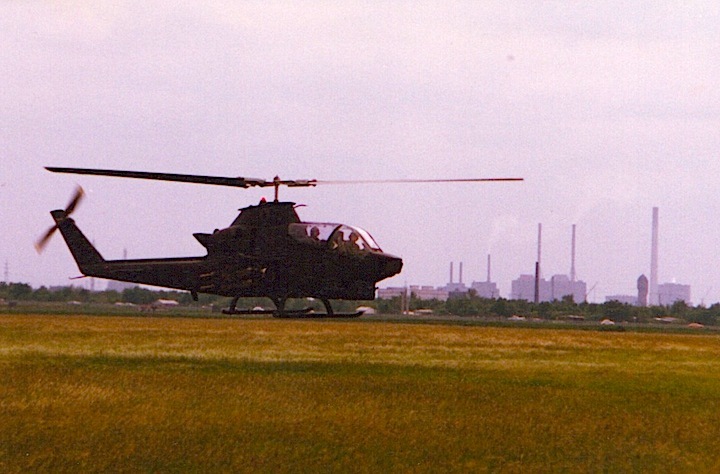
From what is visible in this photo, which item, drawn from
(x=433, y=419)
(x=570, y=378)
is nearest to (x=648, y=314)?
(x=570, y=378)

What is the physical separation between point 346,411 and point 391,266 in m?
9.06

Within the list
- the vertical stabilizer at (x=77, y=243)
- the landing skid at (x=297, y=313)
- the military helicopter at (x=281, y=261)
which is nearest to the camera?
the landing skid at (x=297, y=313)

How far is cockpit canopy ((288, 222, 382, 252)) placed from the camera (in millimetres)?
23844

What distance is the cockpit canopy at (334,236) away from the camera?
939 inches

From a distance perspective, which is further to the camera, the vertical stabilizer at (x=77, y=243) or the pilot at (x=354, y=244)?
the vertical stabilizer at (x=77, y=243)

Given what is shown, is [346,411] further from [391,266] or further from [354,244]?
[354,244]

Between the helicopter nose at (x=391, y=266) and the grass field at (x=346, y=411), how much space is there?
3.84m

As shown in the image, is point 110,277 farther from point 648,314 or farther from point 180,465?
point 648,314

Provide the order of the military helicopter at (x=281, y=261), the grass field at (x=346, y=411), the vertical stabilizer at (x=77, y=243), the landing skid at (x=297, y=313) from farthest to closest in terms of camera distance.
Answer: the vertical stabilizer at (x=77, y=243), the military helicopter at (x=281, y=261), the grass field at (x=346, y=411), the landing skid at (x=297, y=313)

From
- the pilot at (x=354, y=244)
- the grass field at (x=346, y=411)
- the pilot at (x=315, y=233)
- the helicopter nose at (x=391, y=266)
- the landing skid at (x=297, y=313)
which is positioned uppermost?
the pilot at (x=315, y=233)

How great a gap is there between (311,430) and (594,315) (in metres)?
168

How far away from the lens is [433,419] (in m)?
30.2

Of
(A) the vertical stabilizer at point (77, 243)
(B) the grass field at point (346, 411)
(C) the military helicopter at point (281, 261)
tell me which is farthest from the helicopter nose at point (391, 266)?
(A) the vertical stabilizer at point (77, 243)

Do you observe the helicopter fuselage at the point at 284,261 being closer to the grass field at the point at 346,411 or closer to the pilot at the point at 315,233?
the pilot at the point at 315,233
